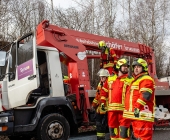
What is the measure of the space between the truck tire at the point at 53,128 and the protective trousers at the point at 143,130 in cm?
206

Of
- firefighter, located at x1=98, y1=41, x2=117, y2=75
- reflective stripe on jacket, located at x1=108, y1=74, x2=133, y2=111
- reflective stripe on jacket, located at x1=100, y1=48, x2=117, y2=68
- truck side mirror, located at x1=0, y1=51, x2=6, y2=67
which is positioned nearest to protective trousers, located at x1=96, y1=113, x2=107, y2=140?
reflective stripe on jacket, located at x1=108, y1=74, x2=133, y2=111

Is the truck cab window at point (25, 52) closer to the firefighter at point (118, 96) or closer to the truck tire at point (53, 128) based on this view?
the truck tire at point (53, 128)

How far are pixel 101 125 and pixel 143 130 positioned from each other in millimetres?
2199

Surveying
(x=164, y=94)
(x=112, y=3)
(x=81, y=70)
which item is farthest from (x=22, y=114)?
(x=112, y=3)

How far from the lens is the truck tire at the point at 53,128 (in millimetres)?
5395

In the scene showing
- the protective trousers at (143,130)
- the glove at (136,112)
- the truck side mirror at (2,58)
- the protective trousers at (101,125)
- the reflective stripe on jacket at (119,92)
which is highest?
the truck side mirror at (2,58)

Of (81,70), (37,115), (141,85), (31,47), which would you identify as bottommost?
(37,115)

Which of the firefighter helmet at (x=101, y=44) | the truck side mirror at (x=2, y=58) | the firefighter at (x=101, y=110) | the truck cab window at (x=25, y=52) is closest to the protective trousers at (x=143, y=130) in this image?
the firefighter at (x=101, y=110)

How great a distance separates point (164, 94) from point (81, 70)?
3339 mm

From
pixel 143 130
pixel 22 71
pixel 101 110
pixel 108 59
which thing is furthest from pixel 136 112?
pixel 108 59

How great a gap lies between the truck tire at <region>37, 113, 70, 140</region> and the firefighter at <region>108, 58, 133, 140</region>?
3.62ft

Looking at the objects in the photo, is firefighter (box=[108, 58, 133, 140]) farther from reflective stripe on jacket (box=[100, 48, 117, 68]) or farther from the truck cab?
reflective stripe on jacket (box=[100, 48, 117, 68])

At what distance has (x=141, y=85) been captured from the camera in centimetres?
415

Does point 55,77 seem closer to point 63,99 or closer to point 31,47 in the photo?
point 63,99
